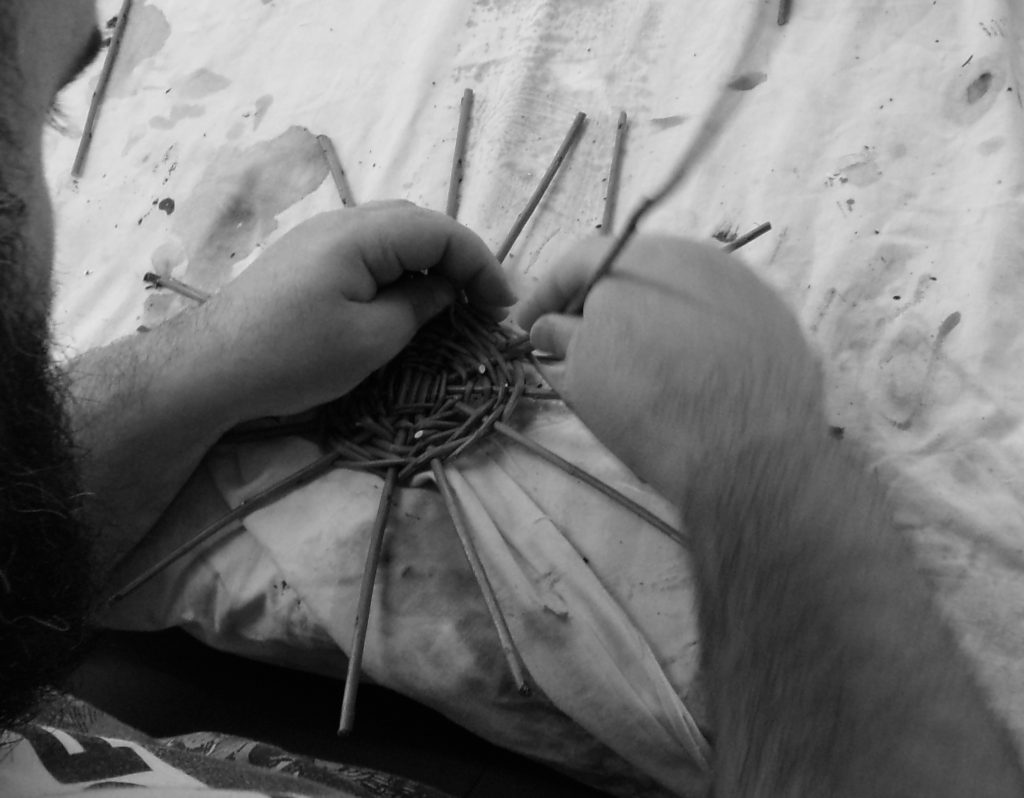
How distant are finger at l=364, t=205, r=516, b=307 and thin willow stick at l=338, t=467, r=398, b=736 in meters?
0.18

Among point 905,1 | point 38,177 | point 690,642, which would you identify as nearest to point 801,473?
point 690,642

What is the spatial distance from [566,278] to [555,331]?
0.14 ft

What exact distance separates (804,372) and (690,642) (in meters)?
0.24

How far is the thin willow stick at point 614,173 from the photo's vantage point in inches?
35.8

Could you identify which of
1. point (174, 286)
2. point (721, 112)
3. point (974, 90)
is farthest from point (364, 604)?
point (974, 90)

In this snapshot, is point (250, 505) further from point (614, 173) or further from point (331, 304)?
point (614, 173)

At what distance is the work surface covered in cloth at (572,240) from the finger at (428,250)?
0.08m

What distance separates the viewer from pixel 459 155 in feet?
3.20

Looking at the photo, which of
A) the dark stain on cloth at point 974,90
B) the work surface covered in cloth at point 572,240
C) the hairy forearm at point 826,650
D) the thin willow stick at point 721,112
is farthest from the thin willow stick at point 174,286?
the dark stain on cloth at point 974,90

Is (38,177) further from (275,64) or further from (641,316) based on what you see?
(275,64)

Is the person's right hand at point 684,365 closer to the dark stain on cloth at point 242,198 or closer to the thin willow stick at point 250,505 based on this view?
the thin willow stick at point 250,505

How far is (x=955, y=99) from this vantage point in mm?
850

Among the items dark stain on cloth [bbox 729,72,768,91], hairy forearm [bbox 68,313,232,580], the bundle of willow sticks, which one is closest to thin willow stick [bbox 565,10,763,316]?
dark stain on cloth [bbox 729,72,768,91]

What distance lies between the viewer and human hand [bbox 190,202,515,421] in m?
0.77
